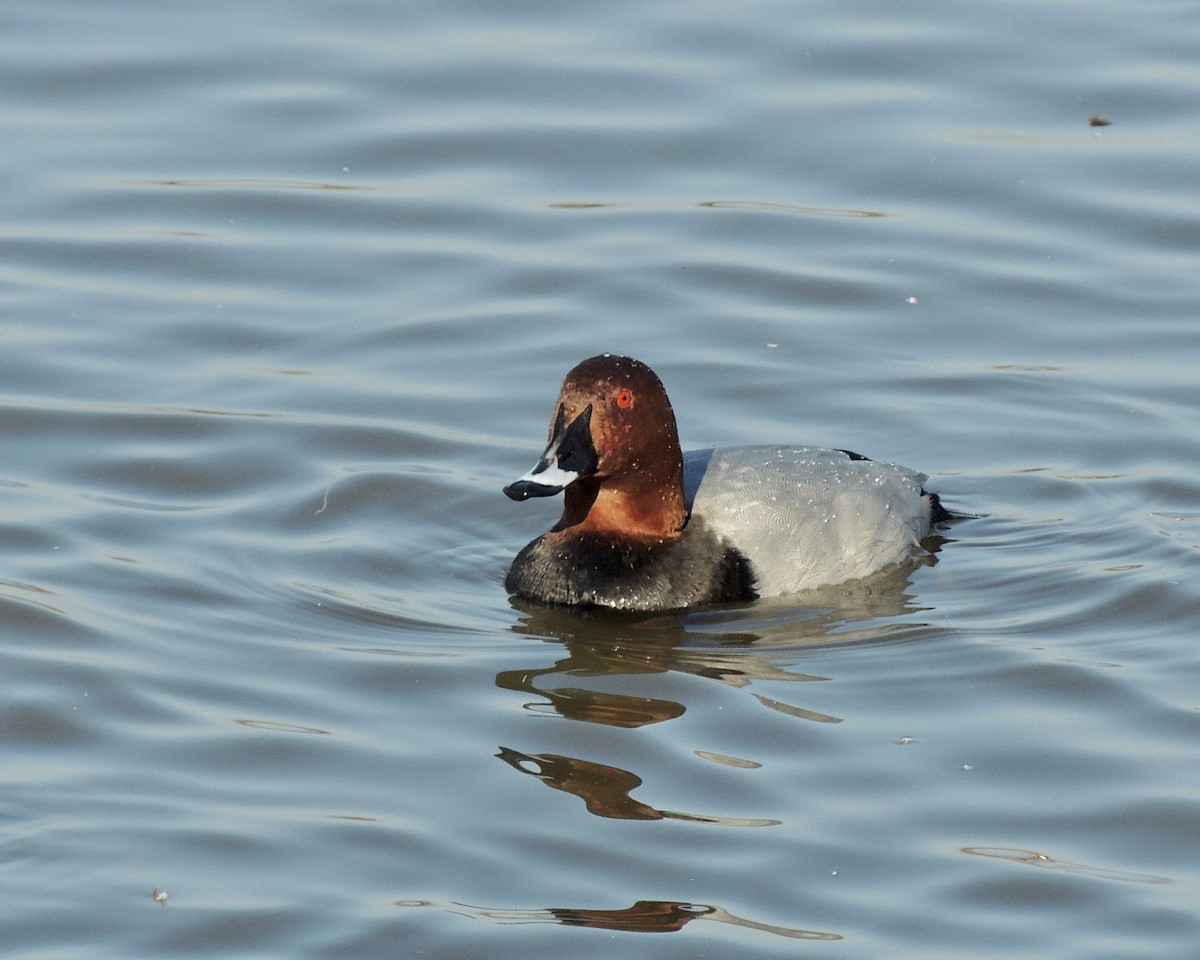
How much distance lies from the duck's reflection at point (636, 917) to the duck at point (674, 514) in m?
2.46

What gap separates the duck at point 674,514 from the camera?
8258 mm

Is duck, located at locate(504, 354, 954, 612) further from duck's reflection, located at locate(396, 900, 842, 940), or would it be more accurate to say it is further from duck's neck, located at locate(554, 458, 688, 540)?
duck's reflection, located at locate(396, 900, 842, 940)

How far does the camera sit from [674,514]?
8.56 metres

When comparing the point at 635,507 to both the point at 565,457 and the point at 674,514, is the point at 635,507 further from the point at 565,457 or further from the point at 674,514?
the point at 565,457

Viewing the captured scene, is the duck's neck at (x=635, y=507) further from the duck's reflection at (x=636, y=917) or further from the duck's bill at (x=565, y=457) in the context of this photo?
the duck's reflection at (x=636, y=917)

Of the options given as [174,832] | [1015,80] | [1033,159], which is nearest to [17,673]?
[174,832]

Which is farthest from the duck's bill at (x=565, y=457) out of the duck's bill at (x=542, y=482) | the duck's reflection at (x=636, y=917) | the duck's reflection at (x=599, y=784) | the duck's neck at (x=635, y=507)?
the duck's reflection at (x=636, y=917)

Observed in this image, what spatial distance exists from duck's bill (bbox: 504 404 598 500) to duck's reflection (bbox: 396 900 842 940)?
7.88ft

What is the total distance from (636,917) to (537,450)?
4225 millimetres

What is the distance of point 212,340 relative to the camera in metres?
10.6

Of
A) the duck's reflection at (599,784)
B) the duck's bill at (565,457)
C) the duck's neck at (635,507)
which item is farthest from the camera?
the duck's neck at (635,507)

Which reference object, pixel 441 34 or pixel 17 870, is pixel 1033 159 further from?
pixel 17 870

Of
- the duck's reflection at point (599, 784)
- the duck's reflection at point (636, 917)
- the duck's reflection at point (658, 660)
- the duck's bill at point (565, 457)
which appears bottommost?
the duck's reflection at point (636, 917)

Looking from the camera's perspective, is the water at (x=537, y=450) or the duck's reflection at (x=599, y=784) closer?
the water at (x=537, y=450)
